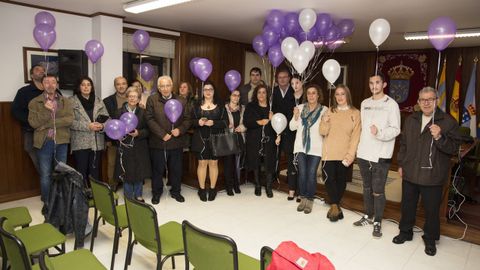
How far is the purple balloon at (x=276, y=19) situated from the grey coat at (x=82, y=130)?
2.38 m

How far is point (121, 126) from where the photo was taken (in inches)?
143

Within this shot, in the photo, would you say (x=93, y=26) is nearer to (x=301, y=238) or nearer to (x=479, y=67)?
(x=301, y=238)

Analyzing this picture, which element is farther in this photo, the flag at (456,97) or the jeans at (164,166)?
the flag at (456,97)

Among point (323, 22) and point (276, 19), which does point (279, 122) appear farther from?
point (323, 22)

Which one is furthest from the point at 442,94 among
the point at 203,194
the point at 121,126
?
the point at 121,126

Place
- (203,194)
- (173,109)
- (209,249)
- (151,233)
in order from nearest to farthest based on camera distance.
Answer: (209,249) < (151,233) < (173,109) < (203,194)

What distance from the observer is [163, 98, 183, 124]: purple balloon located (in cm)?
388

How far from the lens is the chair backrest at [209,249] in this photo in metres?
1.74

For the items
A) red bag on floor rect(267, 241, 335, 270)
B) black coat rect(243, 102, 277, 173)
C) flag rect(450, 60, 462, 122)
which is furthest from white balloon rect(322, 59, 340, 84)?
flag rect(450, 60, 462, 122)

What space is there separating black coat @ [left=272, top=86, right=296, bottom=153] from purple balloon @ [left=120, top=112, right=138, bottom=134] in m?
1.80

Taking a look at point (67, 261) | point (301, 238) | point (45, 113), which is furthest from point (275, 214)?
point (45, 113)

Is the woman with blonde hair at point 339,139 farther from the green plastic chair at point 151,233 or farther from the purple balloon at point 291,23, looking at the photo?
the green plastic chair at point 151,233

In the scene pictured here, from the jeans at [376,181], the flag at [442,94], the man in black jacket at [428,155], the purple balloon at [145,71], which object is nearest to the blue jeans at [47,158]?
the purple balloon at [145,71]

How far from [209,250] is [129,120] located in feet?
7.47
